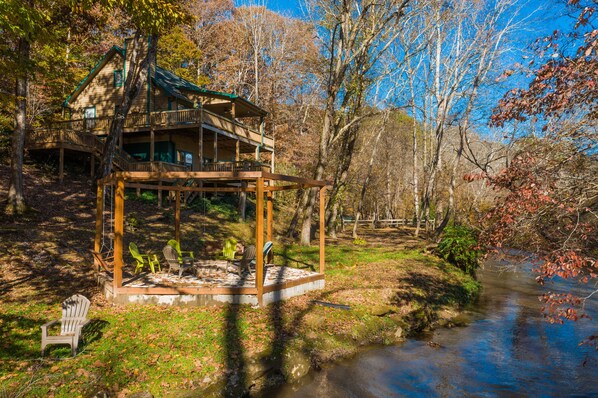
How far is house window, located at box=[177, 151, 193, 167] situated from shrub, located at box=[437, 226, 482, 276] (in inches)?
649

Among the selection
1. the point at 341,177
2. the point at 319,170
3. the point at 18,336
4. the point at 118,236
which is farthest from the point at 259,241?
the point at 341,177

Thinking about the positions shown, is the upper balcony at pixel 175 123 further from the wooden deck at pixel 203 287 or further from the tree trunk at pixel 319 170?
the wooden deck at pixel 203 287

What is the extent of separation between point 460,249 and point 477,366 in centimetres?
1010

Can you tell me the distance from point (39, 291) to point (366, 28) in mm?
19553

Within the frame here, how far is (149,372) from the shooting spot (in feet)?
22.1

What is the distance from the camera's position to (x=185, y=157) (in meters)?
26.6

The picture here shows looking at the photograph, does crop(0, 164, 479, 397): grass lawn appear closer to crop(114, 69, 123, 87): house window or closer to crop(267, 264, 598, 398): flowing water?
crop(267, 264, 598, 398): flowing water

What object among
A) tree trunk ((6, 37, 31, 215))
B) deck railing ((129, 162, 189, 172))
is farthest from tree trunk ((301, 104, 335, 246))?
tree trunk ((6, 37, 31, 215))

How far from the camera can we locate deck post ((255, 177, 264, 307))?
9.34 m

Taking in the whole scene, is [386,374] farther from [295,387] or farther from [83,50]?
[83,50]

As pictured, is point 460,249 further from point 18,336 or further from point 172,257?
point 18,336

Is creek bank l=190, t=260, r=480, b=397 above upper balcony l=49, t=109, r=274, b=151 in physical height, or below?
below

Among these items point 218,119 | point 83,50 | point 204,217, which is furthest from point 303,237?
point 83,50

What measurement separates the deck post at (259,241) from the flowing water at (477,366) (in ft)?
8.26
